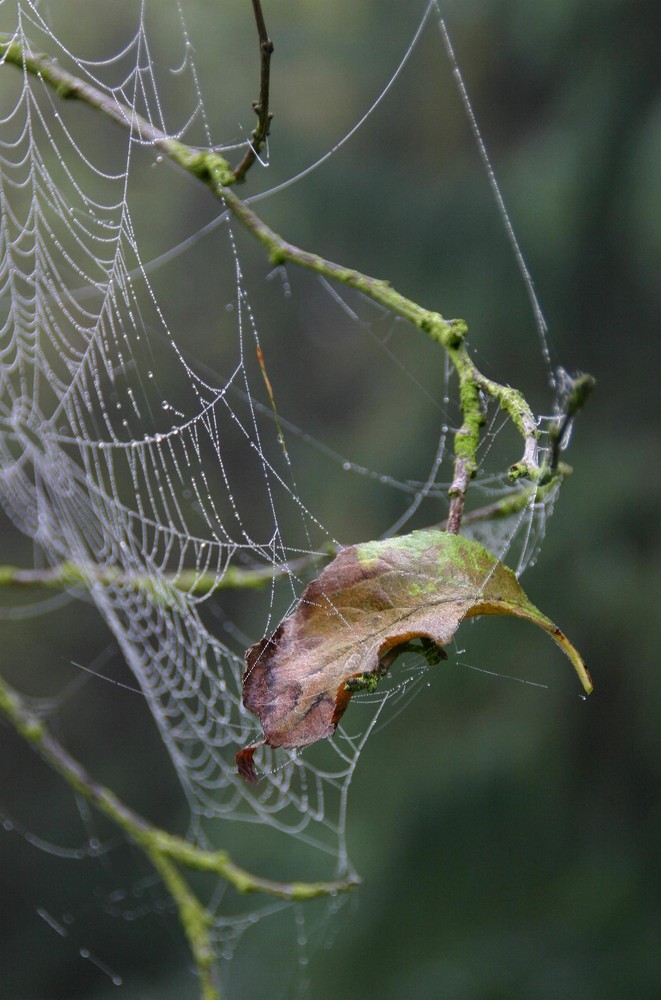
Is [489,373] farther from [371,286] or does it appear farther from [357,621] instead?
[357,621]

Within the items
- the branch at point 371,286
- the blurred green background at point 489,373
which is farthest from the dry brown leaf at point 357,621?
the blurred green background at point 489,373

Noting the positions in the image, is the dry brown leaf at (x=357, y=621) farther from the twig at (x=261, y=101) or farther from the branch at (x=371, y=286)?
the twig at (x=261, y=101)

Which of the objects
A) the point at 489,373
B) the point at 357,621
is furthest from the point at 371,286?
the point at 489,373

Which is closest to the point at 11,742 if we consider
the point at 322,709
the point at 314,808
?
the point at 314,808

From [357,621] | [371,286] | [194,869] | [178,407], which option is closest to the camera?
[357,621]

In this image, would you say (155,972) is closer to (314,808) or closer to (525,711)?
(314,808)

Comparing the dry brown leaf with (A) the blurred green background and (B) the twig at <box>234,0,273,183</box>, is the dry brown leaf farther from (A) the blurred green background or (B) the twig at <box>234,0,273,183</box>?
(A) the blurred green background
